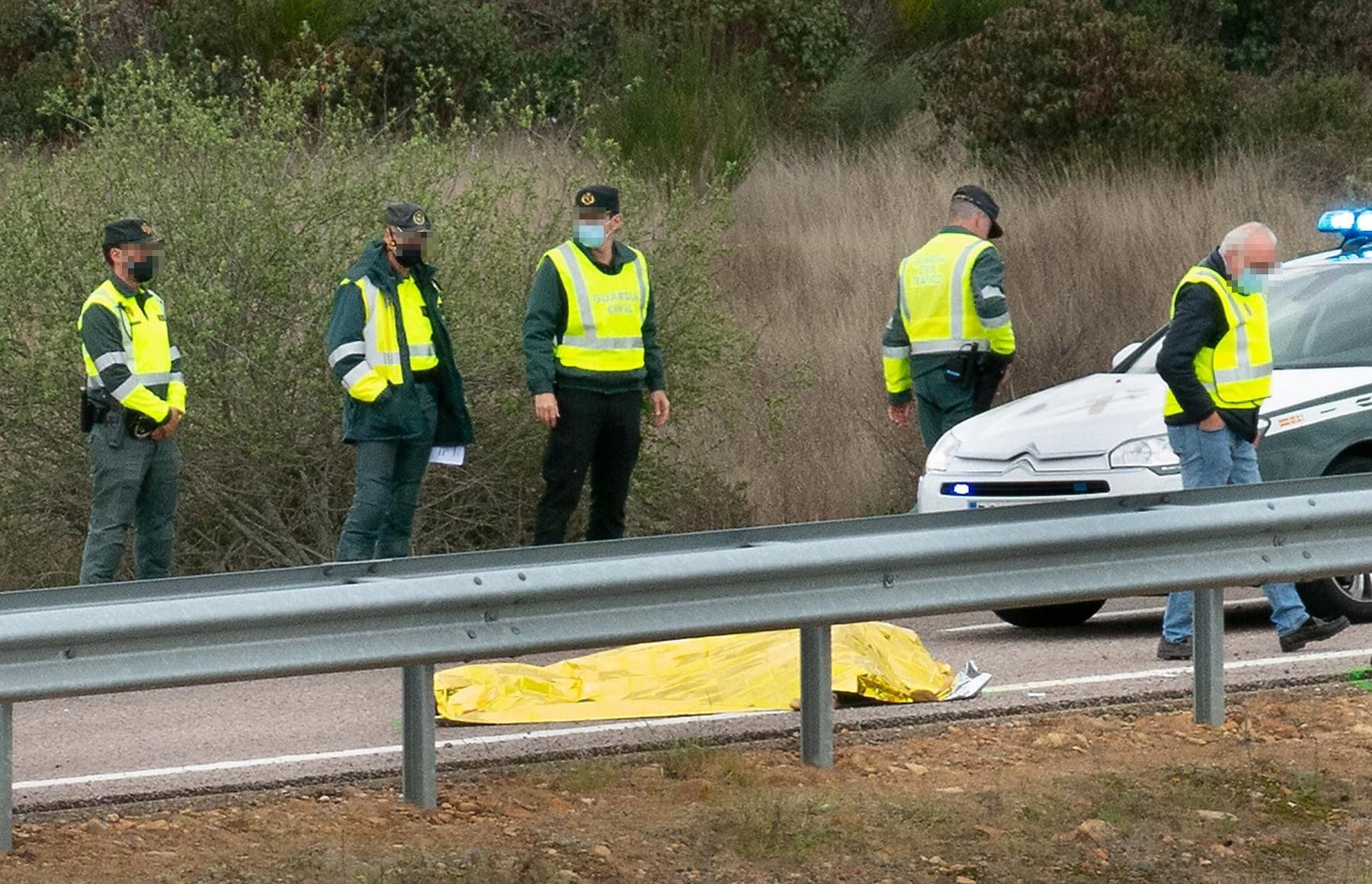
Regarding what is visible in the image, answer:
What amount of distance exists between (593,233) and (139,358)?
1.97 meters

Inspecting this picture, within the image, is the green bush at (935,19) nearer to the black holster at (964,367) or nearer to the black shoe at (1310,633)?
the black holster at (964,367)

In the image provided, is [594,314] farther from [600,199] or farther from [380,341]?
[380,341]

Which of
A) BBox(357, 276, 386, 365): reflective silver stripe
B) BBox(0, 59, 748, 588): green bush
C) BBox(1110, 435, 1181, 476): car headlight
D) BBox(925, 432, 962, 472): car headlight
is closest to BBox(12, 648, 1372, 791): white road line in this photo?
BBox(1110, 435, 1181, 476): car headlight

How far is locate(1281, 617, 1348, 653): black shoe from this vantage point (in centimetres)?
864

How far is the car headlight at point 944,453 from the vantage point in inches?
397

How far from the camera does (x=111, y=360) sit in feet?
31.0

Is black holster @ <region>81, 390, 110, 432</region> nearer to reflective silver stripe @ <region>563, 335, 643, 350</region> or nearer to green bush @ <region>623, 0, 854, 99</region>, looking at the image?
reflective silver stripe @ <region>563, 335, 643, 350</region>

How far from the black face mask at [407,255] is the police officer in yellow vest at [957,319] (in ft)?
8.11

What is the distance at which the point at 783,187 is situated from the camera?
74.3 ft

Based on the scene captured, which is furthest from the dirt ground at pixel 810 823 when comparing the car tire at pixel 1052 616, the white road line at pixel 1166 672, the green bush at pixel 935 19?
the green bush at pixel 935 19

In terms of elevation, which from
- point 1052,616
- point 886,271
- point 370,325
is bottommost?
point 1052,616

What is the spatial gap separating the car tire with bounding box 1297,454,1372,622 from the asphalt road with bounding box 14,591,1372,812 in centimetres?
17

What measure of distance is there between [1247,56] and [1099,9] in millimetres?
11075

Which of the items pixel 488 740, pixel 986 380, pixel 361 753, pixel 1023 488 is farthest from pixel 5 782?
pixel 986 380
